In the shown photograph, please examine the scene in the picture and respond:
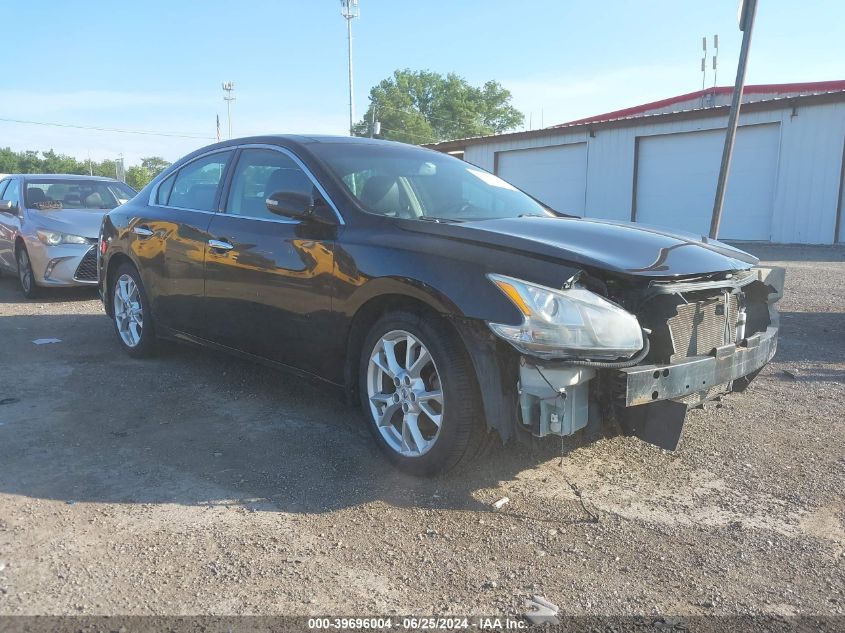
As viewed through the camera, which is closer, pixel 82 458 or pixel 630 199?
pixel 82 458

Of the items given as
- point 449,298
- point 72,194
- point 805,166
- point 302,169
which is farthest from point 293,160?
point 805,166

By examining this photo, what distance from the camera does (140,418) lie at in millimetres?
4480

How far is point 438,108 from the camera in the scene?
76.9 metres

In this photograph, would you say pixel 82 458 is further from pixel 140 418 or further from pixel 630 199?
pixel 630 199

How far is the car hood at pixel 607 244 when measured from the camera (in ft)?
10.5

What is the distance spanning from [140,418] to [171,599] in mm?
2172

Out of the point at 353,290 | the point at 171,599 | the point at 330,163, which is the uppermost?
the point at 330,163

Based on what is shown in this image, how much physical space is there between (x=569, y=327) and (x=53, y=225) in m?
7.84

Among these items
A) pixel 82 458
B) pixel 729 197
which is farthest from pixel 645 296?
pixel 729 197

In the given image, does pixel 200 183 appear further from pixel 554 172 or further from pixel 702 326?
pixel 554 172

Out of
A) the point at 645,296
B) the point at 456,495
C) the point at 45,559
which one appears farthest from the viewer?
the point at 456,495

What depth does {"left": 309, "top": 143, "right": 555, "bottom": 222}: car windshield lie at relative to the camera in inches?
162

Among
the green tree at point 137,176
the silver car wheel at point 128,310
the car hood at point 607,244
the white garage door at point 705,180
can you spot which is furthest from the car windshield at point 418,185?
the green tree at point 137,176

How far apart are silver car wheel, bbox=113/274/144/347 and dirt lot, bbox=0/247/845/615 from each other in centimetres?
91
